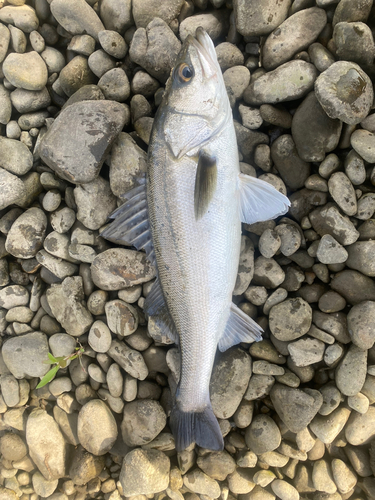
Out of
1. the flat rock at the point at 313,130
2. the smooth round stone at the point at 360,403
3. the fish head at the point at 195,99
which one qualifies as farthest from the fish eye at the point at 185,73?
the smooth round stone at the point at 360,403

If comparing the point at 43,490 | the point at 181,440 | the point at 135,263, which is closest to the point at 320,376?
the point at 181,440

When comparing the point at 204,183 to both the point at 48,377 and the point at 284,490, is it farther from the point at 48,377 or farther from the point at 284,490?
the point at 284,490

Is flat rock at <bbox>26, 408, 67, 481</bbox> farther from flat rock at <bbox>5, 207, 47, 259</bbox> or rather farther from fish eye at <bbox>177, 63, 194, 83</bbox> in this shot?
fish eye at <bbox>177, 63, 194, 83</bbox>

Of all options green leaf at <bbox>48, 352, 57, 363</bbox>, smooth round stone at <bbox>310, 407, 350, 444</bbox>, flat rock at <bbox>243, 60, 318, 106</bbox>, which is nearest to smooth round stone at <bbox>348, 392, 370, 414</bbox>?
smooth round stone at <bbox>310, 407, 350, 444</bbox>

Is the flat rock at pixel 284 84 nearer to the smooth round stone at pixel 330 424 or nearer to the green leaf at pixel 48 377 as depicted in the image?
the smooth round stone at pixel 330 424

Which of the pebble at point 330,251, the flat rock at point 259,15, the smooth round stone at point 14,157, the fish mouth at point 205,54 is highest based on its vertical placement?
the flat rock at point 259,15

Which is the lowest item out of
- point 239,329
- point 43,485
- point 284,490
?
point 43,485

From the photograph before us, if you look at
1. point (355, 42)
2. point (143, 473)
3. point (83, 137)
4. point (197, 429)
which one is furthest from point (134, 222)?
point (143, 473)
